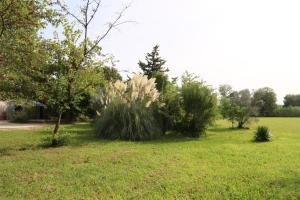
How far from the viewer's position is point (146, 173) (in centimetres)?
596

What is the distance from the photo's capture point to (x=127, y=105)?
11.8 meters

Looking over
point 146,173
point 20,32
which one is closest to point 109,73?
point 20,32

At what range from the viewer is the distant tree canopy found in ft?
175

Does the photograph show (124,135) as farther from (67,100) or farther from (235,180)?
(235,180)

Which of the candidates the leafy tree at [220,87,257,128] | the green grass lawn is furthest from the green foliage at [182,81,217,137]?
the leafy tree at [220,87,257,128]

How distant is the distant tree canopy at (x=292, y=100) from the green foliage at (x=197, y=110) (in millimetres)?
44443

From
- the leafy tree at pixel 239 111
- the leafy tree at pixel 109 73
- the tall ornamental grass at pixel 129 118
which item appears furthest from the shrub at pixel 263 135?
the leafy tree at pixel 239 111

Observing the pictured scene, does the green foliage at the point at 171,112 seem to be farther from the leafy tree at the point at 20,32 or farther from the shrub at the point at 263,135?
the leafy tree at the point at 20,32

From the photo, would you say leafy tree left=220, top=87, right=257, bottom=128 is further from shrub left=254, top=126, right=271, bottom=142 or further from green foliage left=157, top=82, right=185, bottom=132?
shrub left=254, top=126, right=271, bottom=142

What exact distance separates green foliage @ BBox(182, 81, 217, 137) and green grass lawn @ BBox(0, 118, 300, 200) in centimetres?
469

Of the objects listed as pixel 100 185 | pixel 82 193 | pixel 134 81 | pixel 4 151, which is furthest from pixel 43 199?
pixel 134 81

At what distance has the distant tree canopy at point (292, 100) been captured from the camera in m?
53.4

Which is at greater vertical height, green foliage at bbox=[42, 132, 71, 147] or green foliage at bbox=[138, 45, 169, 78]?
green foliage at bbox=[138, 45, 169, 78]

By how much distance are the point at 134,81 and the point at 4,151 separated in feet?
19.8
